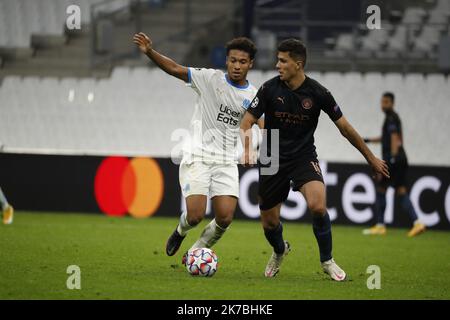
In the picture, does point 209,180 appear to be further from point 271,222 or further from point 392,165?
point 392,165

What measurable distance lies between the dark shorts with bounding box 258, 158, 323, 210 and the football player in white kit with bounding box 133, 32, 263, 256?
56 centimetres

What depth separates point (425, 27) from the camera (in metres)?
20.1

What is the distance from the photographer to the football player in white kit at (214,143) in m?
9.38

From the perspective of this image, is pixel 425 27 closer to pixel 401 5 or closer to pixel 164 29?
pixel 401 5

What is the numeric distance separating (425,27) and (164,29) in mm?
5703

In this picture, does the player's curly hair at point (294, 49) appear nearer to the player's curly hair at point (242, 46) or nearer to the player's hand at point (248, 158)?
the player's curly hair at point (242, 46)

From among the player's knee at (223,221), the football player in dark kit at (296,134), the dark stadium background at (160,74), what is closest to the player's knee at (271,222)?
the football player in dark kit at (296,134)

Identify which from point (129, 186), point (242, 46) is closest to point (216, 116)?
point (242, 46)

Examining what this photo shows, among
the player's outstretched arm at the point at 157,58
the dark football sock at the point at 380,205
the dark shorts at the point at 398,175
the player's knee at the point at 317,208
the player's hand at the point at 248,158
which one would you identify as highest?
the player's outstretched arm at the point at 157,58

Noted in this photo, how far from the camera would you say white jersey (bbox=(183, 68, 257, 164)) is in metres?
9.41

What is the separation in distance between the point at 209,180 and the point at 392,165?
Answer: 6.94m

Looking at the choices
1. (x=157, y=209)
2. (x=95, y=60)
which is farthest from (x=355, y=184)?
(x=95, y=60)

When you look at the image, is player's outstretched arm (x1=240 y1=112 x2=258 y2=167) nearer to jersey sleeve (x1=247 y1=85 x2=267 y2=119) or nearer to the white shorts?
jersey sleeve (x1=247 y1=85 x2=267 y2=119)

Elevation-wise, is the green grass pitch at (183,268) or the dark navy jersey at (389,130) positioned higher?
the dark navy jersey at (389,130)
